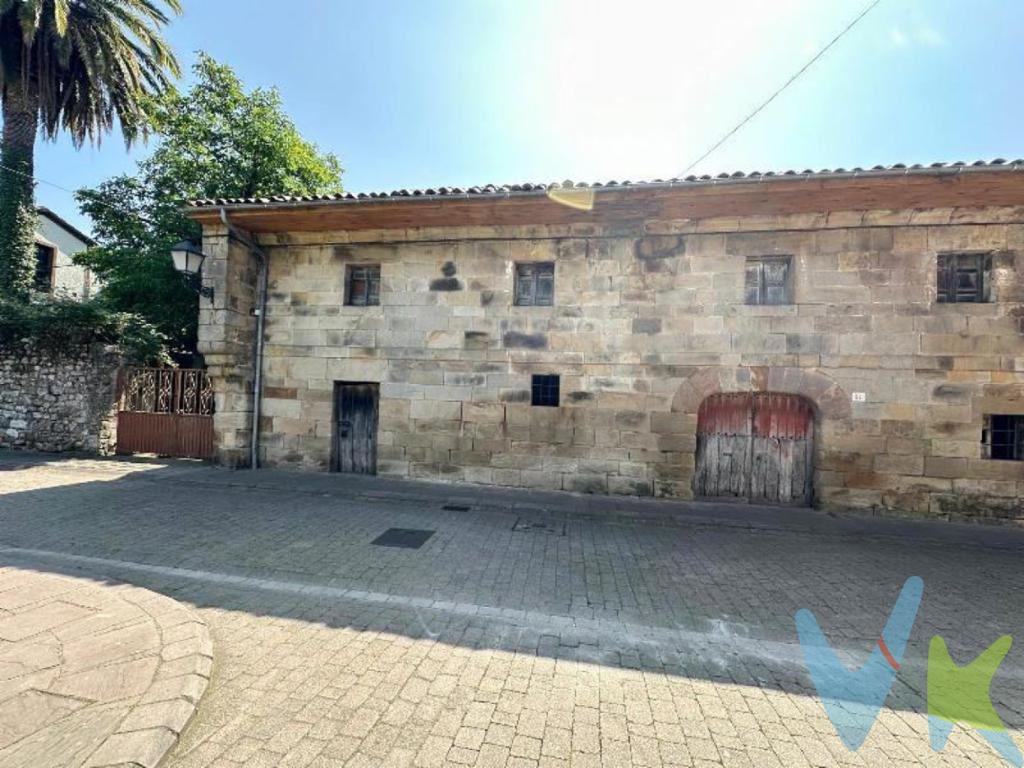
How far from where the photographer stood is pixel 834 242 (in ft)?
22.9

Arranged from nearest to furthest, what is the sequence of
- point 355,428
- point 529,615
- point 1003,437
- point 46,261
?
point 529,615
point 1003,437
point 355,428
point 46,261

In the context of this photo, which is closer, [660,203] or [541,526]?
[541,526]

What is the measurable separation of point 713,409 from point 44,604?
8.29 metres

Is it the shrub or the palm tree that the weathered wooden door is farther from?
the palm tree

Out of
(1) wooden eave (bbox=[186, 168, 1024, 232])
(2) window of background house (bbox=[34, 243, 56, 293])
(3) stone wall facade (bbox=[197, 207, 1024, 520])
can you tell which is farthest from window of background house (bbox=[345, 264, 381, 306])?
(2) window of background house (bbox=[34, 243, 56, 293])

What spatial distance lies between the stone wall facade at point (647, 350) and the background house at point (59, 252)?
16227mm

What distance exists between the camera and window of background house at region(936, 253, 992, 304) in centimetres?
680

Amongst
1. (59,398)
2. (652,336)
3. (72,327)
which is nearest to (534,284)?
(652,336)

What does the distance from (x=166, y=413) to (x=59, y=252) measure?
1773cm

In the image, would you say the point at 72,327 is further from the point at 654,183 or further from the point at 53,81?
the point at 654,183

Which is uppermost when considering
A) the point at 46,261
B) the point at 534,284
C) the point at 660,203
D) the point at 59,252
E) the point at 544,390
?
the point at 59,252

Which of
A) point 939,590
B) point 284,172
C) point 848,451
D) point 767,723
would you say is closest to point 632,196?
point 848,451

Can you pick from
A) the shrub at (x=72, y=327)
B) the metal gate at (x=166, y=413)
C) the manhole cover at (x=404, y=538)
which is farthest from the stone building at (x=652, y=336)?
the shrub at (x=72, y=327)

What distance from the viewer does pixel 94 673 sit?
8.15 feet
